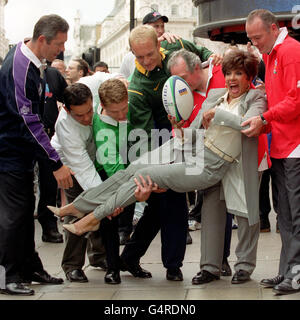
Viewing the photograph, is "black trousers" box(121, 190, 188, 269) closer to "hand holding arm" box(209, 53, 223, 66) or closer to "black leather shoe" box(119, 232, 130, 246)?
"hand holding arm" box(209, 53, 223, 66)

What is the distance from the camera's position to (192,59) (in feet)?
20.0

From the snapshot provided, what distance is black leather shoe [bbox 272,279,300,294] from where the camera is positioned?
5.44 meters

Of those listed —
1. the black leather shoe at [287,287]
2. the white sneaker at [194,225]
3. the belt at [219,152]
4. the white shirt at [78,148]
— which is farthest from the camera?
the white sneaker at [194,225]

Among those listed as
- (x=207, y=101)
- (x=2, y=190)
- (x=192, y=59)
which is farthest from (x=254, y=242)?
(x=2, y=190)

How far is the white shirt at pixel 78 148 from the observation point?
244 inches

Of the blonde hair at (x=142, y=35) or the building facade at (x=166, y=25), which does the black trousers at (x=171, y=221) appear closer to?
the blonde hair at (x=142, y=35)

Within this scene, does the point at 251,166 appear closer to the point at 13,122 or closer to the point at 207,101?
the point at 207,101

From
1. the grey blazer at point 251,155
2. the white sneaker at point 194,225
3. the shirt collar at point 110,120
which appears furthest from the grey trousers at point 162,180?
the white sneaker at point 194,225

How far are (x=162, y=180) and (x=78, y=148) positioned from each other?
91cm

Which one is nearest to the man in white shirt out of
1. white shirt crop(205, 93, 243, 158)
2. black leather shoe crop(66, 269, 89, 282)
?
black leather shoe crop(66, 269, 89, 282)

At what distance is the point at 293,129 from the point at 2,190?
2468mm

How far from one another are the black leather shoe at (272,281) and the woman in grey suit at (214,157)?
63 cm

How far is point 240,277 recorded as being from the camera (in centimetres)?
593

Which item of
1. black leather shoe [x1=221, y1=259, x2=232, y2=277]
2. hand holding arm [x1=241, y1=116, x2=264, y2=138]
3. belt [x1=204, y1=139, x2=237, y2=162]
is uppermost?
hand holding arm [x1=241, y1=116, x2=264, y2=138]
